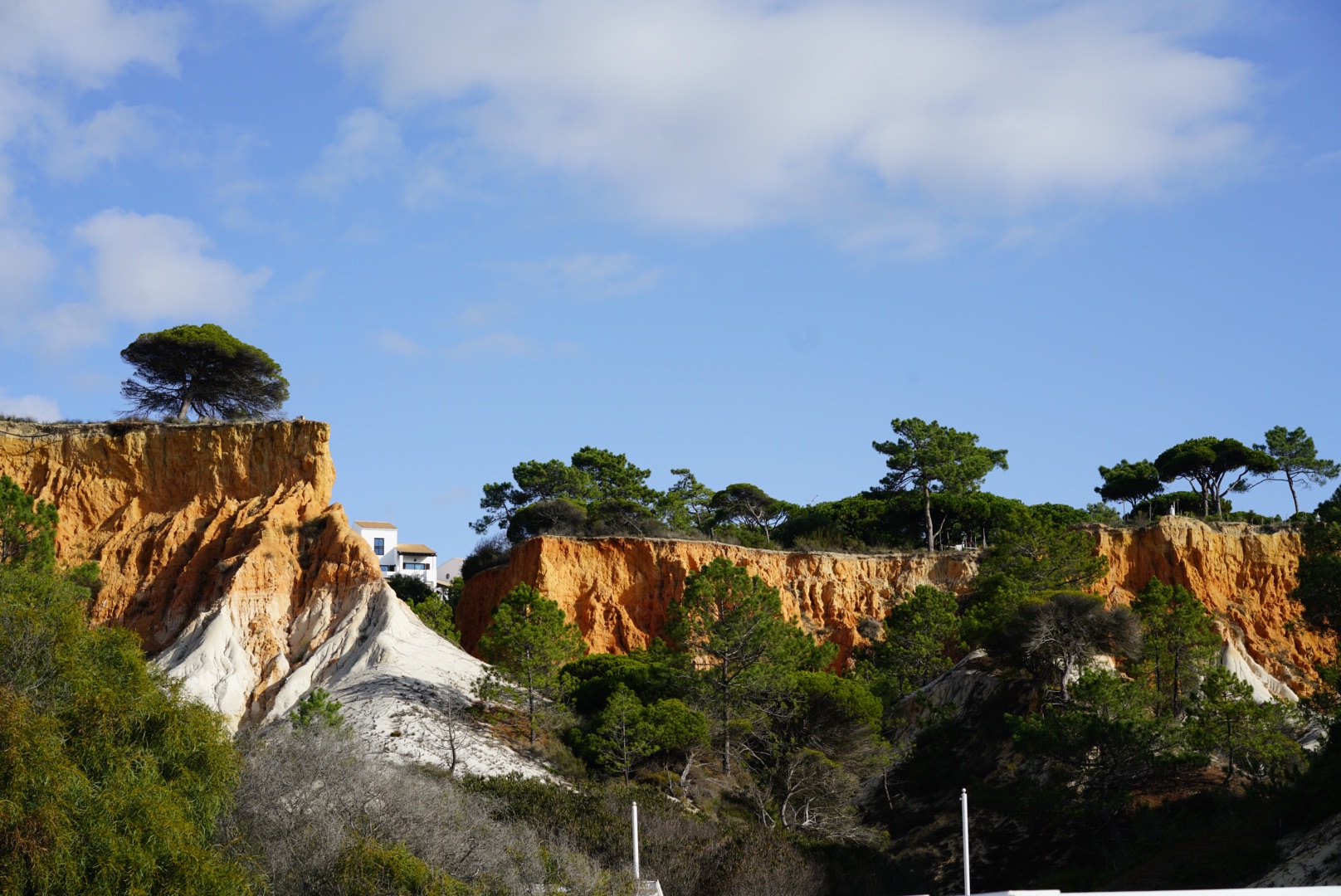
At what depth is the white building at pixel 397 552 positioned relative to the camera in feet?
347

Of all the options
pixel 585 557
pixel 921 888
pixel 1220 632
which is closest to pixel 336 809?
pixel 921 888

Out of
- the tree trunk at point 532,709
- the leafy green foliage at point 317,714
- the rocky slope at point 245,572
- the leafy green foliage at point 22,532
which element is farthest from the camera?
the leafy green foliage at point 22,532

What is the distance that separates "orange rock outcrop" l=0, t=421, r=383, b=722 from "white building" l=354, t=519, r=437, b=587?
169 feet

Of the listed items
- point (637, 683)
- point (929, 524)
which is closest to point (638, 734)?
point (637, 683)

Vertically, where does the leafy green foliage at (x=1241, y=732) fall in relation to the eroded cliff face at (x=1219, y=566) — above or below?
below

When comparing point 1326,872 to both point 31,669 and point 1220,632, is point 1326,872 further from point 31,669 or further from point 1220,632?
point 1220,632

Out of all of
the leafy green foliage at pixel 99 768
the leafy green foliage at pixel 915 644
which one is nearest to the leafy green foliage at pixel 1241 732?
the leafy green foliage at pixel 915 644

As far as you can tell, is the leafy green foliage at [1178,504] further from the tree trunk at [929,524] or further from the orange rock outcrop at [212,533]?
the orange rock outcrop at [212,533]

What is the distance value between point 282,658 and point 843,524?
35.8m

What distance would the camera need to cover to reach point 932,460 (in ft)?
225

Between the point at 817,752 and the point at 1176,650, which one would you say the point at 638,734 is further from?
the point at 1176,650

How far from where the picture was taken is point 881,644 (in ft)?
162

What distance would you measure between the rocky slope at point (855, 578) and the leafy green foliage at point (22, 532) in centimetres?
1753

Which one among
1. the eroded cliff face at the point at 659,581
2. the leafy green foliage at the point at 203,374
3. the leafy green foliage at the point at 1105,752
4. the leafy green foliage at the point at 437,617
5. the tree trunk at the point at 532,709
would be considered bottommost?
the leafy green foliage at the point at 1105,752
